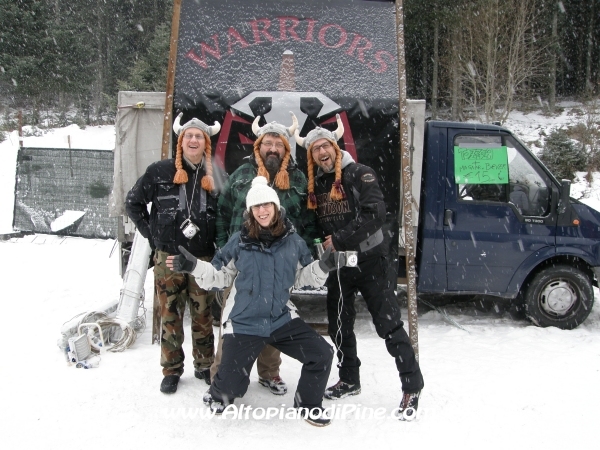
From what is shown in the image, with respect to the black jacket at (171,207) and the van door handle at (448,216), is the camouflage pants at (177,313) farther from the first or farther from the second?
the van door handle at (448,216)

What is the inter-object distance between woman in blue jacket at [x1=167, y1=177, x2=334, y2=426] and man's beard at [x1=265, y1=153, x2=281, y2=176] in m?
0.40

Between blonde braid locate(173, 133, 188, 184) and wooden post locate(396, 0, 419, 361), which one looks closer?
blonde braid locate(173, 133, 188, 184)

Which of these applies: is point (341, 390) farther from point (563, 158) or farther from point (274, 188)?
point (563, 158)

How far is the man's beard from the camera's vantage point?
3648 mm

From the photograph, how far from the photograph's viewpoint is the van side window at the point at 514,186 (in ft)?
16.7

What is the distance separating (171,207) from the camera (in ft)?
11.9

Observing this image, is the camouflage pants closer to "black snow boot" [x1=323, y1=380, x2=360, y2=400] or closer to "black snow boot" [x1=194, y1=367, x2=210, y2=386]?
"black snow boot" [x1=194, y1=367, x2=210, y2=386]

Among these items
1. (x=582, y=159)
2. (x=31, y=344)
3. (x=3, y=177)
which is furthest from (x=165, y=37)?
(x=31, y=344)

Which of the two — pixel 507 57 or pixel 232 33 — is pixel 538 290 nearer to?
pixel 232 33

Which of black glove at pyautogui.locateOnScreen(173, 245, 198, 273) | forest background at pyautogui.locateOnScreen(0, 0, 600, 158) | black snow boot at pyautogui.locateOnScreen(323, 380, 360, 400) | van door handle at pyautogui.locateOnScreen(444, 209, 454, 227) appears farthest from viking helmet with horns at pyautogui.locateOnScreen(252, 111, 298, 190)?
forest background at pyautogui.locateOnScreen(0, 0, 600, 158)

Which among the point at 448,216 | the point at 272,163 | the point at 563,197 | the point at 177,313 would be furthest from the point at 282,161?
the point at 563,197

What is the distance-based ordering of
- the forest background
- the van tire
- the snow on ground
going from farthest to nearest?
the forest background, the van tire, the snow on ground

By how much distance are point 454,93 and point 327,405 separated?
19366mm

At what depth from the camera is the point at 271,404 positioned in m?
3.60
